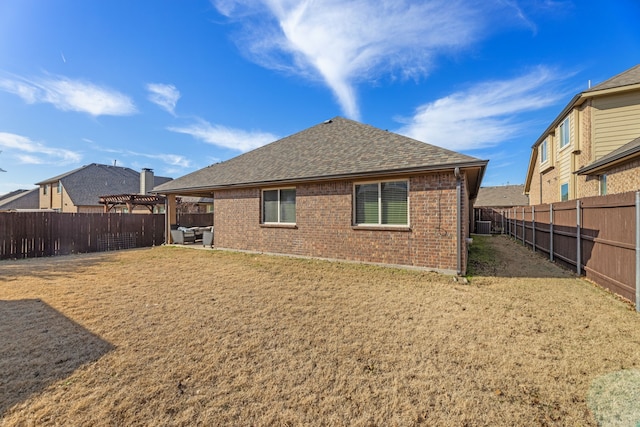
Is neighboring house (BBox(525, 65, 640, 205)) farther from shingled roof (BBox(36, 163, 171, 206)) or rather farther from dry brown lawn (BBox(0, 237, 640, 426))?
shingled roof (BBox(36, 163, 171, 206))

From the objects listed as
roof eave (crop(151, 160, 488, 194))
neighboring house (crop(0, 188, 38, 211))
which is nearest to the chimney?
roof eave (crop(151, 160, 488, 194))

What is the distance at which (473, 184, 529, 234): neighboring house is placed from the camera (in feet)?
73.1

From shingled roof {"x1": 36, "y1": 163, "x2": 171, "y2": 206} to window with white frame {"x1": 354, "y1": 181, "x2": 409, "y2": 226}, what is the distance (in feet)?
92.6

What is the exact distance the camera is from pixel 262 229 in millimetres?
10602

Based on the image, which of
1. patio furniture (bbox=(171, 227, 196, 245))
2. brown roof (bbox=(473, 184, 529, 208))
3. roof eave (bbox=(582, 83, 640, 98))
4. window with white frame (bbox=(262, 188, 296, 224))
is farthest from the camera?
brown roof (bbox=(473, 184, 529, 208))

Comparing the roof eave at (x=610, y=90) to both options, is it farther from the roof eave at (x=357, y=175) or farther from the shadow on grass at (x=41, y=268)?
the shadow on grass at (x=41, y=268)

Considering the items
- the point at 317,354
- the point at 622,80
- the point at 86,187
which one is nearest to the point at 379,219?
the point at 317,354

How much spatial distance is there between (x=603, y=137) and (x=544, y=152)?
23.1ft

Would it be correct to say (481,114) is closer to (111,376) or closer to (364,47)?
(364,47)

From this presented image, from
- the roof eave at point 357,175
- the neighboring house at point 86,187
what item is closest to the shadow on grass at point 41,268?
the roof eave at point 357,175

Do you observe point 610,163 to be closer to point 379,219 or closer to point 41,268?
point 379,219

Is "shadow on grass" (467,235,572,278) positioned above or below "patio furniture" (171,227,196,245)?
below

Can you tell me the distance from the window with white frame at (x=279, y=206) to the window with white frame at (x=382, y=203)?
2.57 meters

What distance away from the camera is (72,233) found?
12336 millimetres
